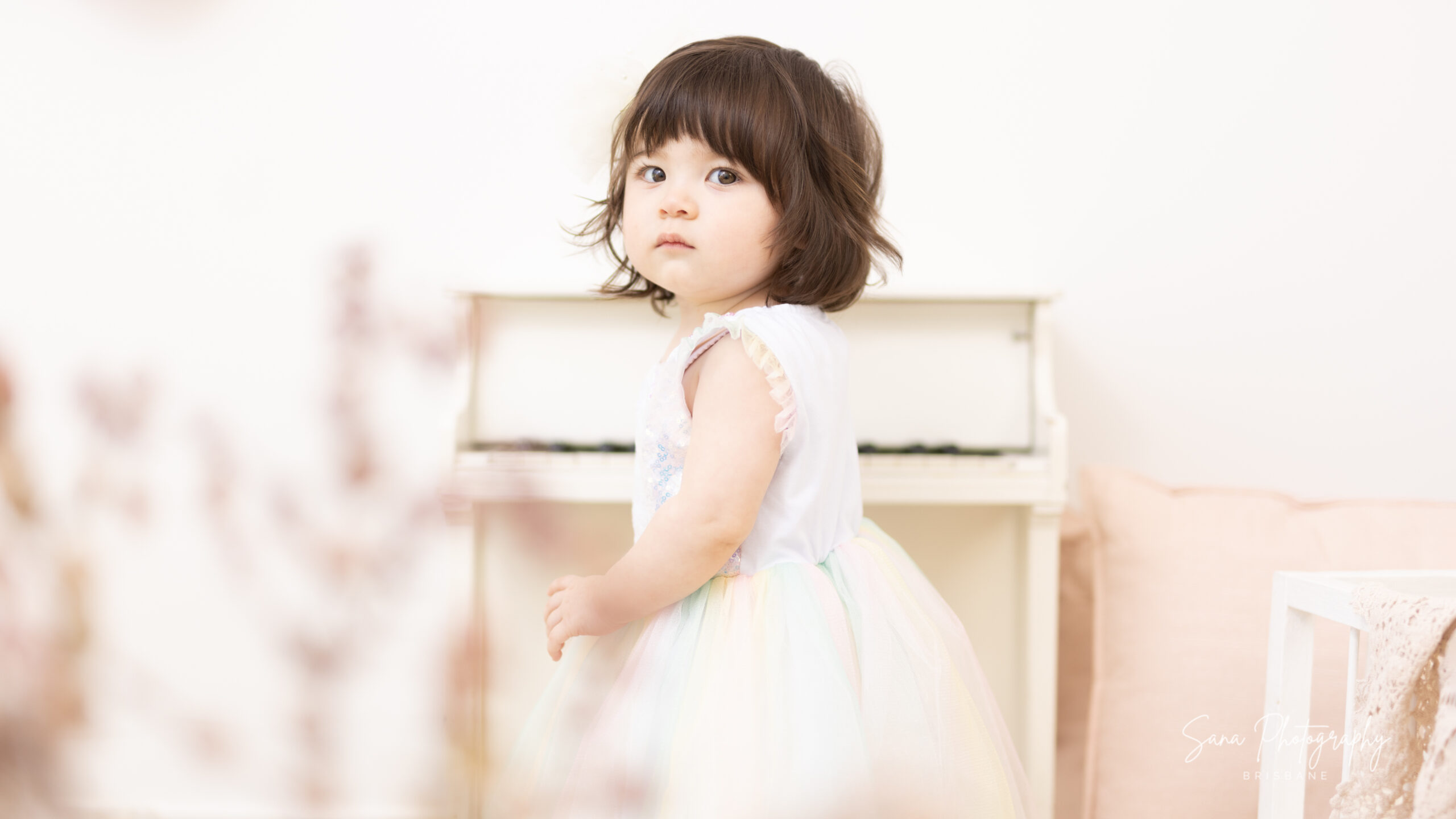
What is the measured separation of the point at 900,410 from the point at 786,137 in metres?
0.65

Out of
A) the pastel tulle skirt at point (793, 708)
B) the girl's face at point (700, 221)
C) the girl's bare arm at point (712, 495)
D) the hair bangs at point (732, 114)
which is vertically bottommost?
the pastel tulle skirt at point (793, 708)

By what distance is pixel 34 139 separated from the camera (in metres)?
1.58

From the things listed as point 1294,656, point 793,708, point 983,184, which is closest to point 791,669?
point 793,708

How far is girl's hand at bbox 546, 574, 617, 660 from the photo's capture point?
0.84m

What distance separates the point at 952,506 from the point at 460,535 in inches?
32.7

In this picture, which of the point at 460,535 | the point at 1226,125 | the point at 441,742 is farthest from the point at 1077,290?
the point at 441,742

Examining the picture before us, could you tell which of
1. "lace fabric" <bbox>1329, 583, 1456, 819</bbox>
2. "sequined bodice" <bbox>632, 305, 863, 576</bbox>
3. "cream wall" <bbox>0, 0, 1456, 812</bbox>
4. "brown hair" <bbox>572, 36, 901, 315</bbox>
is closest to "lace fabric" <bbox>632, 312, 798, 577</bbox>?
"sequined bodice" <bbox>632, 305, 863, 576</bbox>

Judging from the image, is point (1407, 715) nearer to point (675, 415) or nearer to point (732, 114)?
point (675, 415)

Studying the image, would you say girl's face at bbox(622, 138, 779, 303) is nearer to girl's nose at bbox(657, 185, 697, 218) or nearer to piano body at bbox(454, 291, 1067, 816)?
girl's nose at bbox(657, 185, 697, 218)

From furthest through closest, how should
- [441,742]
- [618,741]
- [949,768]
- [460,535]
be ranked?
[460,535], [949,768], [618,741], [441,742]

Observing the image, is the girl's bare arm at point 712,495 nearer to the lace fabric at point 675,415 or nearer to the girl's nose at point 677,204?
the lace fabric at point 675,415

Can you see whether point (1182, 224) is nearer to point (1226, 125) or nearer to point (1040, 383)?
point (1226, 125)

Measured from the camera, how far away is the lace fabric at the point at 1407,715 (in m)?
0.70

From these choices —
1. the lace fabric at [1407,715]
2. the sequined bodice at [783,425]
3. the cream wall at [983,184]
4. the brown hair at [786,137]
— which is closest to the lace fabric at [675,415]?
the sequined bodice at [783,425]
